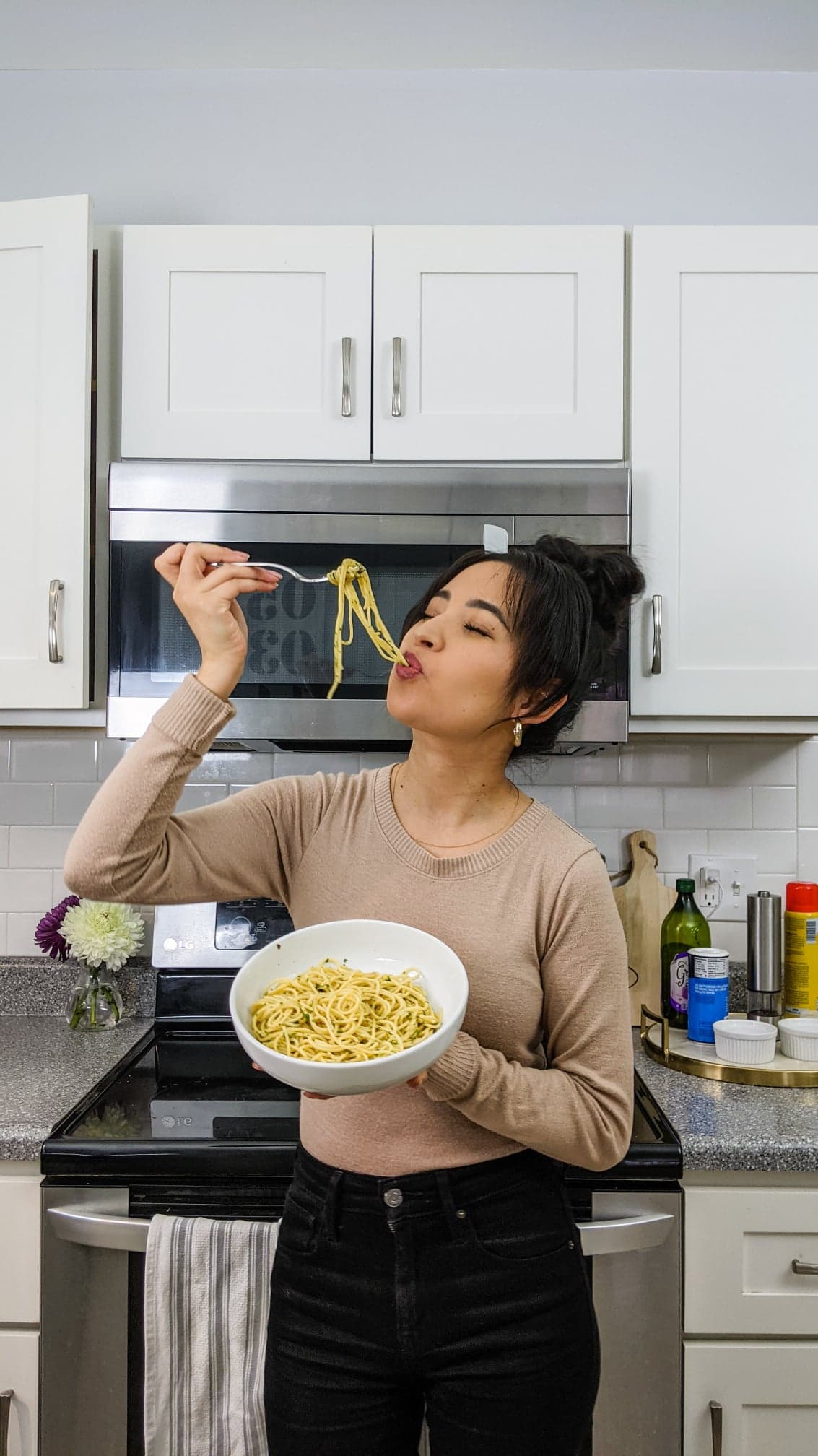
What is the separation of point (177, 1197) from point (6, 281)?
1574 mm

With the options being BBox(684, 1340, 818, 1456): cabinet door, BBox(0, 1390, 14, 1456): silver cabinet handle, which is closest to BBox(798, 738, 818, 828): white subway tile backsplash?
BBox(684, 1340, 818, 1456): cabinet door

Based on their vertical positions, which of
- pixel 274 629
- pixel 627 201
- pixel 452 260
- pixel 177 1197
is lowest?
pixel 177 1197

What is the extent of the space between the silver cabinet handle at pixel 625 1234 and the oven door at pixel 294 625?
78cm

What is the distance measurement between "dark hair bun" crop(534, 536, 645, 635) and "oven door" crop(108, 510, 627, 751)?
514mm

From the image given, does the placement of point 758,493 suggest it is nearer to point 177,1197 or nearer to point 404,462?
point 404,462

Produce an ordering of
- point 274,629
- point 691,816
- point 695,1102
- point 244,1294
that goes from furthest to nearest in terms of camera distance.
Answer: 1. point 691,816
2. point 274,629
3. point 695,1102
4. point 244,1294

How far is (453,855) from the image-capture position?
1174 millimetres

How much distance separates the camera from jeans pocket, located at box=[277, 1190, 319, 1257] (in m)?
1.13

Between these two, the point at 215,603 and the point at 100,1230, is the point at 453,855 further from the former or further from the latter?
the point at 100,1230

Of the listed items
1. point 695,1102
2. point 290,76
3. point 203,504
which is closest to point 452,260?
point 203,504

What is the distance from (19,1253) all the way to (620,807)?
141 centimetres

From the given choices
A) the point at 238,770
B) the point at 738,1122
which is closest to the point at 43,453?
the point at 238,770

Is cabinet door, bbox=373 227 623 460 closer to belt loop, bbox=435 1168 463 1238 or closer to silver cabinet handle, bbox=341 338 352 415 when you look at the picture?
silver cabinet handle, bbox=341 338 352 415

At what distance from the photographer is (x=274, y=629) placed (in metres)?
1.82
